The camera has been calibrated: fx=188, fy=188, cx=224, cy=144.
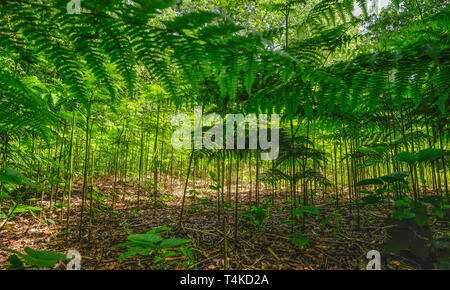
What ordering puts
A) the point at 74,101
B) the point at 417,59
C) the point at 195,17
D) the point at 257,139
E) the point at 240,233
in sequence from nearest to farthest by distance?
1. the point at 195,17
2. the point at 417,59
3. the point at 74,101
4. the point at 240,233
5. the point at 257,139

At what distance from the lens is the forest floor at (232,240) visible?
1.71 m

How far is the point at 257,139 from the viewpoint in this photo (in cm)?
250

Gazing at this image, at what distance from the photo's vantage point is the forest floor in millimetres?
1708

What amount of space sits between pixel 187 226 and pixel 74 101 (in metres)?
2.04

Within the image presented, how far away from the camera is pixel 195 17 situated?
703 mm

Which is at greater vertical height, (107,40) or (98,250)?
(107,40)

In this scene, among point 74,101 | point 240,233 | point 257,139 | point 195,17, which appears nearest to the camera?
point 195,17

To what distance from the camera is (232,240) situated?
6.95 feet
